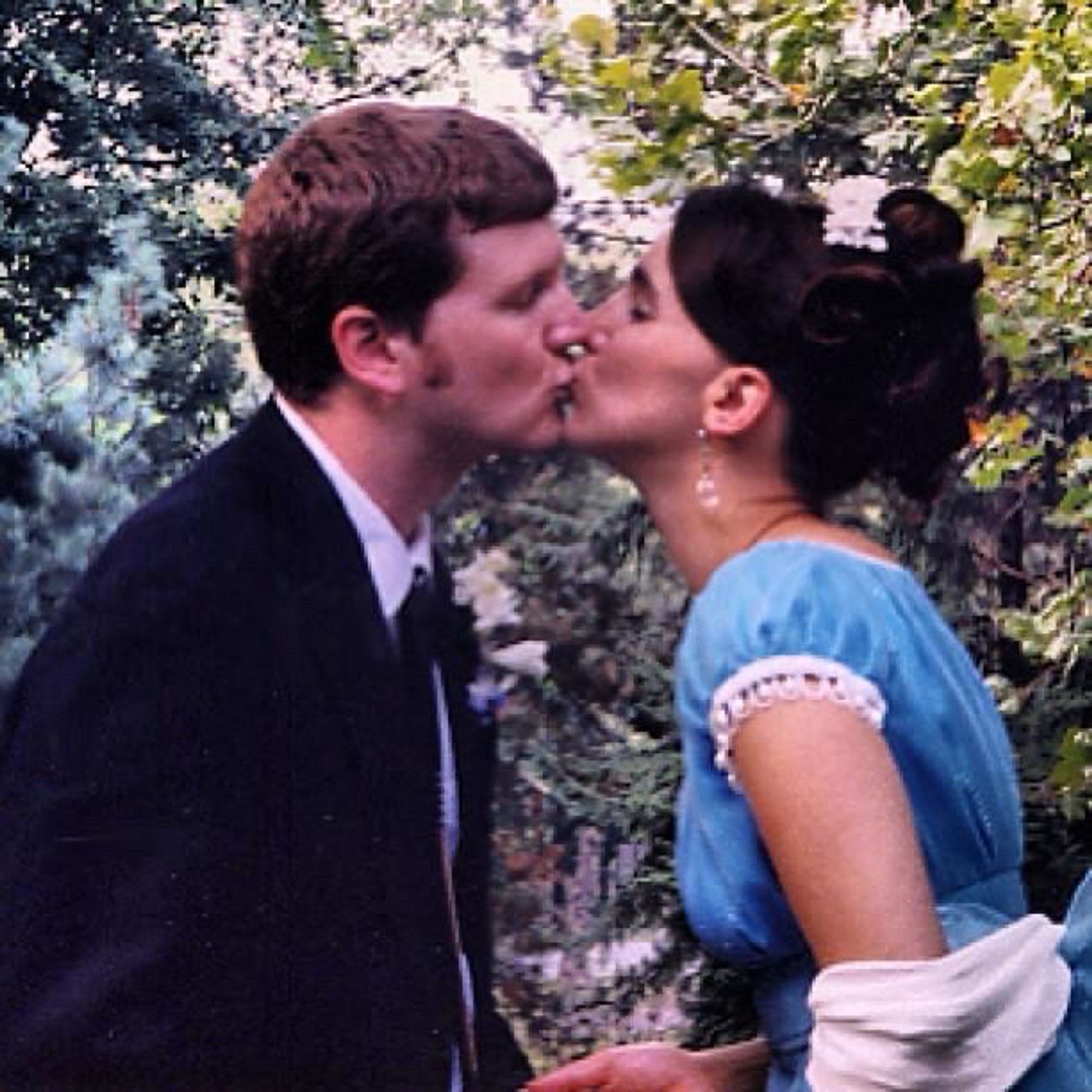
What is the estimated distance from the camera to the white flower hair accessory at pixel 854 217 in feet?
6.35

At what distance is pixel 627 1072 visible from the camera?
211 centimetres

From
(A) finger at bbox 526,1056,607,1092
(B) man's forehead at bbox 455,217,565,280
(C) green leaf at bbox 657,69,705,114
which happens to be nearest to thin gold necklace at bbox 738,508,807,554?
(B) man's forehead at bbox 455,217,565,280

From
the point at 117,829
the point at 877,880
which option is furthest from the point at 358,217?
the point at 877,880

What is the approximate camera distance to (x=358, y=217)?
1.96m

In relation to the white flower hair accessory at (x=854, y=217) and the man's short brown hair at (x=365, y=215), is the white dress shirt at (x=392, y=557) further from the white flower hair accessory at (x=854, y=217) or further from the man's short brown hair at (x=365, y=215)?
the white flower hair accessory at (x=854, y=217)

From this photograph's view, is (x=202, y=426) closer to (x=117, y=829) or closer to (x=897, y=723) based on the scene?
(x=117, y=829)

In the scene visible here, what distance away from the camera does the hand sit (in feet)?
6.84

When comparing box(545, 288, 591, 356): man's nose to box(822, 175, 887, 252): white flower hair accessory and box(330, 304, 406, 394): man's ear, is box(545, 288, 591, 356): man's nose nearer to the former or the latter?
box(330, 304, 406, 394): man's ear

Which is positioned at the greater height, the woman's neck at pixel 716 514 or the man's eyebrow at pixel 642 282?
the man's eyebrow at pixel 642 282

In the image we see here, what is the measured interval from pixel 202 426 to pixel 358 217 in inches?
12.2

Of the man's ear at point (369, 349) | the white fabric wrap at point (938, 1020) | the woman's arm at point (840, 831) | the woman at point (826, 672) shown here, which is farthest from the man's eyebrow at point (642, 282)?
the white fabric wrap at point (938, 1020)

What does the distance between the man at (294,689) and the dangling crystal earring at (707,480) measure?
0.57 ft

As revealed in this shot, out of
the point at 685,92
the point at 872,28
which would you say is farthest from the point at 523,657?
the point at 872,28

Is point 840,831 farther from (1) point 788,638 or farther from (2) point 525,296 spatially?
(2) point 525,296
